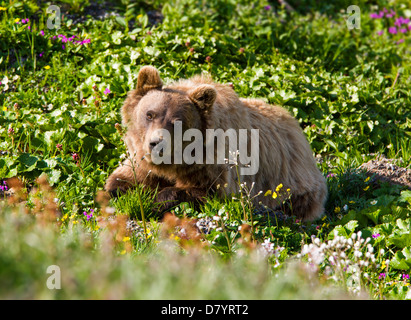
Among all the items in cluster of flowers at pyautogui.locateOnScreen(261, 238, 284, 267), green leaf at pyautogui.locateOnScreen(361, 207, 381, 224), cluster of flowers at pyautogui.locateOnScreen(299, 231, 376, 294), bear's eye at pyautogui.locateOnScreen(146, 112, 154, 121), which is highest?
bear's eye at pyautogui.locateOnScreen(146, 112, 154, 121)

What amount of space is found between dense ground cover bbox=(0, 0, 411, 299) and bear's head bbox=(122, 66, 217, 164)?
20.6 inches

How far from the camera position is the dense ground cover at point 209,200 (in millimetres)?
2240

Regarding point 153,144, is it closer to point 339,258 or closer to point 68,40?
point 339,258

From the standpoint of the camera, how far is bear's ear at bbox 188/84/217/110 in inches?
193

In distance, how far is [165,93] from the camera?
5043mm

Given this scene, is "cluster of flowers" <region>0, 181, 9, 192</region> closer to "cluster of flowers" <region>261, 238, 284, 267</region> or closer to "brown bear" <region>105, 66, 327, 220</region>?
"brown bear" <region>105, 66, 327, 220</region>

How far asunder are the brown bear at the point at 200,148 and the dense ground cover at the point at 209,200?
244 mm

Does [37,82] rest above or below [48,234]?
below

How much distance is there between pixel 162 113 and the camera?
4.88 meters

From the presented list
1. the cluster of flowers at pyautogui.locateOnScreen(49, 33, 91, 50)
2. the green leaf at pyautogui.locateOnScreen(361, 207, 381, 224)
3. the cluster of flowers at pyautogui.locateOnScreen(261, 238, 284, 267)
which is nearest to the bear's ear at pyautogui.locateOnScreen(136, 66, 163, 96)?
the cluster of flowers at pyautogui.locateOnScreen(261, 238, 284, 267)

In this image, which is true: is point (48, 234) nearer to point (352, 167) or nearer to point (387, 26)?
point (352, 167)

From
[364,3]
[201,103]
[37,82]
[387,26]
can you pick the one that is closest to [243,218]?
[201,103]

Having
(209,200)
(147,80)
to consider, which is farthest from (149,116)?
(209,200)

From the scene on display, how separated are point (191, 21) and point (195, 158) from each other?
3.51 metres
